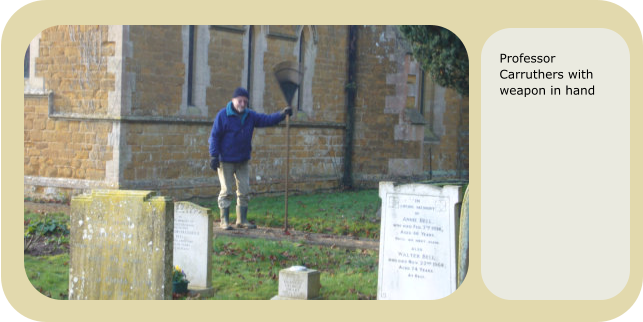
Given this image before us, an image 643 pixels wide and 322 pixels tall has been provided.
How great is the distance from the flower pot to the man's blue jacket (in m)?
4.31

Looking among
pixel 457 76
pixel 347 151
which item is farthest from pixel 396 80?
pixel 457 76

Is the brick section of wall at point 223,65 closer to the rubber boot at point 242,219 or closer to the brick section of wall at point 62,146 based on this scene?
the brick section of wall at point 62,146

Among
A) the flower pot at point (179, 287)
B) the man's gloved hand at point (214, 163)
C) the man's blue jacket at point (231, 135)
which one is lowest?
the flower pot at point (179, 287)

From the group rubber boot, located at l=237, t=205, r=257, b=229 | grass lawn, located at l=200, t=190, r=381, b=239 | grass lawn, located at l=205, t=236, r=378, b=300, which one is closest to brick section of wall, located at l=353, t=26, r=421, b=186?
grass lawn, located at l=200, t=190, r=381, b=239

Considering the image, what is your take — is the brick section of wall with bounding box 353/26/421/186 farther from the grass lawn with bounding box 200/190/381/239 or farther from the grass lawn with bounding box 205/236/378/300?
the grass lawn with bounding box 205/236/378/300

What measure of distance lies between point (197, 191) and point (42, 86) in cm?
354

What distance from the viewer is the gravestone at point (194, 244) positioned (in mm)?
9430

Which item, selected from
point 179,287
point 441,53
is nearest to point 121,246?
point 179,287

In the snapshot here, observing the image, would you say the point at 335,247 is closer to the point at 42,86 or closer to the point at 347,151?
the point at 42,86

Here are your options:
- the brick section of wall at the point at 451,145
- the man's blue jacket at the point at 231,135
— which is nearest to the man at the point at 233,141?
the man's blue jacket at the point at 231,135

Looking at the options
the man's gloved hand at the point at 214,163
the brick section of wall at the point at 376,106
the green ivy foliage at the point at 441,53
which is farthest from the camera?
the brick section of wall at the point at 376,106

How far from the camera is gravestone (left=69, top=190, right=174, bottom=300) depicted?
8031 mm

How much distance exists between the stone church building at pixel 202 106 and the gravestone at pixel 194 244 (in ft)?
21.0

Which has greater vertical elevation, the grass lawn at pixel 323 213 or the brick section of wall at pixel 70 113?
the brick section of wall at pixel 70 113
